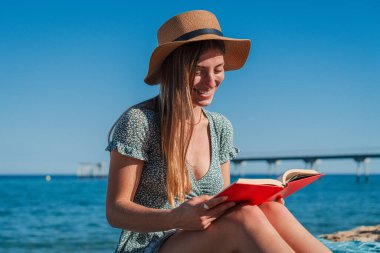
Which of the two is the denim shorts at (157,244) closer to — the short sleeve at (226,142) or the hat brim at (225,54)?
the short sleeve at (226,142)

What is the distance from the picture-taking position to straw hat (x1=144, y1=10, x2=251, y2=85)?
2.32m

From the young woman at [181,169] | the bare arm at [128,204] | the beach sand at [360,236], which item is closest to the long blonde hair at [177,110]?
the young woman at [181,169]

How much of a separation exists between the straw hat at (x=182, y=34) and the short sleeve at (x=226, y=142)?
1.25 ft

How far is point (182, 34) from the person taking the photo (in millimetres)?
2355

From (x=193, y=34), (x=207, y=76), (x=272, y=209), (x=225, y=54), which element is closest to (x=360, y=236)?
(x=225, y=54)

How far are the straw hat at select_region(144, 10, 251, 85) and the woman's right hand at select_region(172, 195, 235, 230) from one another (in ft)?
2.05

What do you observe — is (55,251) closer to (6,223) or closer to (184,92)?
(6,223)

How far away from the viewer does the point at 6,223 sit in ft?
44.9

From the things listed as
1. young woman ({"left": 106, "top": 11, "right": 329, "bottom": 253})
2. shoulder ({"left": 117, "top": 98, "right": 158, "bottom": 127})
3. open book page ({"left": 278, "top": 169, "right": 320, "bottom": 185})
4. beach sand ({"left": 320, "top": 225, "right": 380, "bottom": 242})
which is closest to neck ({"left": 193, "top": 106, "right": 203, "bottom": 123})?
young woman ({"left": 106, "top": 11, "right": 329, "bottom": 253})

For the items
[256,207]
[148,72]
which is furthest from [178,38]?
[256,207]

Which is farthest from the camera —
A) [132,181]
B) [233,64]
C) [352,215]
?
[352,215]

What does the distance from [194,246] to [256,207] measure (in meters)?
0.26

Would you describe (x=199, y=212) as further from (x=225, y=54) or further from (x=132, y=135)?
(x=225, y=54)

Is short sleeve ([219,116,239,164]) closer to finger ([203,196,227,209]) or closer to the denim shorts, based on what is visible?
the denim shorts
